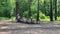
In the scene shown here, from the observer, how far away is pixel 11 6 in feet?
162

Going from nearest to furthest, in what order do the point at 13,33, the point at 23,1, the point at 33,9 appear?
the point at 13,33 < the point at 33,9 < the point at 23,1

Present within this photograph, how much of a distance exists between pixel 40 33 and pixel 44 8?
36.3 meters

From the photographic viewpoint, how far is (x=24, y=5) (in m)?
50.4

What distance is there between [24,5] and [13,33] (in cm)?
3621

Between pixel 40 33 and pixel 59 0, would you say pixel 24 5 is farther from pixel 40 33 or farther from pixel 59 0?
pixel 40 33

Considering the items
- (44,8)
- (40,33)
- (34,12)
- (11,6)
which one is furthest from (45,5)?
(40,33)

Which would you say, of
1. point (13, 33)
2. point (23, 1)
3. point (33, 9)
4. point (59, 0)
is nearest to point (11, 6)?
point (23, 1)

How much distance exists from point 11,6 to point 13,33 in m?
35.2

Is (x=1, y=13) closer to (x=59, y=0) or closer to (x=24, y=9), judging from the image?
(x=24, y=9)

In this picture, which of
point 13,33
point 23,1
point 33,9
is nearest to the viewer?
point 13,33

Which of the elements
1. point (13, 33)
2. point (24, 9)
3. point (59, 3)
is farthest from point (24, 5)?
point (13, 33)

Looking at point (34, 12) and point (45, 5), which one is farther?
point (45, 5)

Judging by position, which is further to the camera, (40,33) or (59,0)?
(59,0)

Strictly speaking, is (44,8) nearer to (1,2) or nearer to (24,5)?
(24,5)
